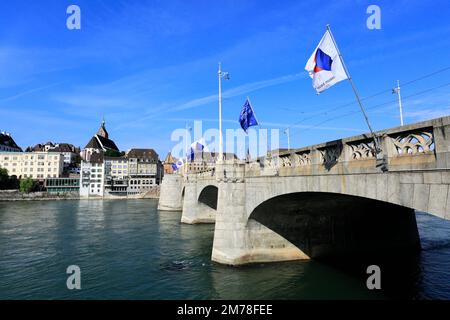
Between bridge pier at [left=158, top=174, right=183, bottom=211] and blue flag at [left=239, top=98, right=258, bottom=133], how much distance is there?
157 ft

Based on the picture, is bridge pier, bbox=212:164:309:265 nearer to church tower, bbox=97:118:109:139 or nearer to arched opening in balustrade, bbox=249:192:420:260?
arched opening in balustrade, bbox=249:192:420:260

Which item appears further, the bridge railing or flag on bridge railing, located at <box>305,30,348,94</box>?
flag on bridge railing, located at <box>305,30,348,94</box>

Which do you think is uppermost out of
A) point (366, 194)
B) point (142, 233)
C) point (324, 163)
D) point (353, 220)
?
point (324, 163)

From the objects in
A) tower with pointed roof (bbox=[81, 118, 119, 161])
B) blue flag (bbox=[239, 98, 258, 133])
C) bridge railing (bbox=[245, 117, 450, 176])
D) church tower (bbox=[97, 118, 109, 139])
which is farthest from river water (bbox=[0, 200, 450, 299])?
church tower (bbox=[97, 118, 109, 139])

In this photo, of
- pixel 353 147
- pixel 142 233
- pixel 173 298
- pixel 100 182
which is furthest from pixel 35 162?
pixel 353 147

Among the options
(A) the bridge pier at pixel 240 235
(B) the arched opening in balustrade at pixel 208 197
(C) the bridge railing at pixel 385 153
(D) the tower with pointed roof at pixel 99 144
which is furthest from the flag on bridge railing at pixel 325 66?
(D) the tower with pointed roof at pixel 99 144

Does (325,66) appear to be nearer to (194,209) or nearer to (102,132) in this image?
(194,209)

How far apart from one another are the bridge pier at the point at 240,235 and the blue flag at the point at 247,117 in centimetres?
297

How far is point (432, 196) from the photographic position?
7.67 metres

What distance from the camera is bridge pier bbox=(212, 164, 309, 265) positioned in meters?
20.7

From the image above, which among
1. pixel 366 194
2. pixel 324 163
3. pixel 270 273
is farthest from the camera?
pixel 270 273

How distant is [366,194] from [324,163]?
110 inches

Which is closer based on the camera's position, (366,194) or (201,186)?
(366,194)
